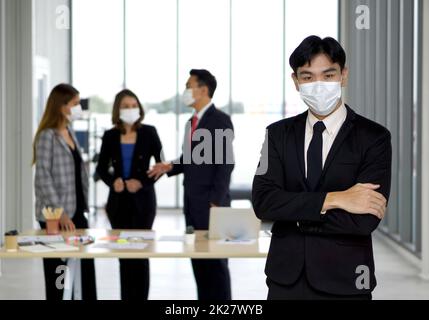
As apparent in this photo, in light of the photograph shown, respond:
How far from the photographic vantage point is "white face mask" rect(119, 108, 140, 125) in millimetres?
5133

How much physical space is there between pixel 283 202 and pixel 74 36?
1060cm

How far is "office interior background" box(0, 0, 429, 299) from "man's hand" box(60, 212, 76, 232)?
92.1 inches

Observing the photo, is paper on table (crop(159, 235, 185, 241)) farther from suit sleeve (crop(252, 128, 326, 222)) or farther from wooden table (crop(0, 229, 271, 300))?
suit sleeve (crop(252, 128, 326, 222))

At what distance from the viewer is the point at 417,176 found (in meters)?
7.71

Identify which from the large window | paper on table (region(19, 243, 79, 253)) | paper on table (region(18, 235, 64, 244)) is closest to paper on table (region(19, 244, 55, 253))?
paper on table (region(19, 243, 79, 253))

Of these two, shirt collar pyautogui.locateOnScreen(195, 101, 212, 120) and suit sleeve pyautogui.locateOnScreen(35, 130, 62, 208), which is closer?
suit sleeve pyautogui.locateOnScreen(35, 130, 62, 208)

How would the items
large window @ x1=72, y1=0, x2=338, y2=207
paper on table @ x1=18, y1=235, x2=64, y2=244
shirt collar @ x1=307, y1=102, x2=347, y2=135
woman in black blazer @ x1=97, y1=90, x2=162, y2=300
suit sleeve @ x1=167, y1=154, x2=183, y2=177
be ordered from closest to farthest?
shirt collar @ x1=307, y1=102, x2=347, y2=135 → paper on table @ x1=18, y1=235, x2=64, y2=244 → woman in black blazer @ x1=97, y1=90, x2=162, y2=300 → suit sleeve @ x1=167, y1=154, x2=183, y2=177 → large window @ x1=72, y1=0, x2=338, y2=207

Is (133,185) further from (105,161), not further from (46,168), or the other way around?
(46,168)

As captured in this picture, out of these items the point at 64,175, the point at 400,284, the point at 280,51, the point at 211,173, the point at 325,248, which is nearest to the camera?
the point at 325,248

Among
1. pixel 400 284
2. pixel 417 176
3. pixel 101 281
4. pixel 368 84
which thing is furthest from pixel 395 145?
pixel 101 281

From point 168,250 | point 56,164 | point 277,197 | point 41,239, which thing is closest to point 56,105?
point 56,164

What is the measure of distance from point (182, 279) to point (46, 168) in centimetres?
261

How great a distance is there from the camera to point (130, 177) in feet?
16.8
